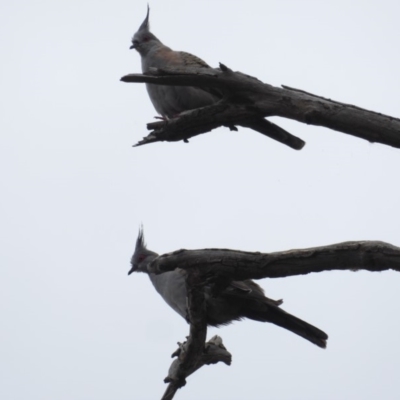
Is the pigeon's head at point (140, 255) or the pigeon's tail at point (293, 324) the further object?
the pigeon's head at point (140, 255)

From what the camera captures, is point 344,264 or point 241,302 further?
point 241,302

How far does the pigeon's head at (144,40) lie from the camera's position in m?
8.91

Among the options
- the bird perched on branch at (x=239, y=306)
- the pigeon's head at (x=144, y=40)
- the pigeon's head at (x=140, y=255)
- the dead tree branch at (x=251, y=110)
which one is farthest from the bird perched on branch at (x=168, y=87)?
the pigeon's head at (x=140, y=255)

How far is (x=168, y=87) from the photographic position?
7445 mm

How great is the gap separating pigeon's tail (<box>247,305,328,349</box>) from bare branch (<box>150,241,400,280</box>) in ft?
5.95

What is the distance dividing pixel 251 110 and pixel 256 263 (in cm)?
104

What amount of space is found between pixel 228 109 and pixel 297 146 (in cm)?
130

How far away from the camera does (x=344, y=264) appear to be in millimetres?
4746

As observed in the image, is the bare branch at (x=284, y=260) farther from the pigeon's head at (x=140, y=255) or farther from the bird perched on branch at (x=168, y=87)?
the pigeon's head at (x=140, y=255)

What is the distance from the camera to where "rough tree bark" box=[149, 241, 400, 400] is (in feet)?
15.3

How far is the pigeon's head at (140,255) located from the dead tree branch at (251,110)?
3530 mm

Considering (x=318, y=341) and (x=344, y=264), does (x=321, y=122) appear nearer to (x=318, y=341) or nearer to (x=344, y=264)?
(x=344, y=264)

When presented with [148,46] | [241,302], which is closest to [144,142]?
[241,302]

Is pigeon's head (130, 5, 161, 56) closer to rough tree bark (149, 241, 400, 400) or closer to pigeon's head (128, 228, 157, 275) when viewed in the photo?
pigeon's head (128, 228, 157, 275)
